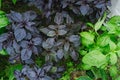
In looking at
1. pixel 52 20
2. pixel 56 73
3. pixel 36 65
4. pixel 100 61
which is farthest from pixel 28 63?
pixel 100 61

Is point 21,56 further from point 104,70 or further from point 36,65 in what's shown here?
point 104,70

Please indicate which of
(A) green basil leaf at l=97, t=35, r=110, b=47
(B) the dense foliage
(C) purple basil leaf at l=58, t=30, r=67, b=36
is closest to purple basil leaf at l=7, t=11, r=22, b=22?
(B) the dense foliage

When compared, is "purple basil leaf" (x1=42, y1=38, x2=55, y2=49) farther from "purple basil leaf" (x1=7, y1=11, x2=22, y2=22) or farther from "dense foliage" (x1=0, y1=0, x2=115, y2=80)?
"purple basil leaf" (x1=7, y1=11, x2=22, y2=22)

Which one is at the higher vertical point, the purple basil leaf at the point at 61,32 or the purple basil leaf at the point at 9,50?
the purple basil leaf at the point at 61,32

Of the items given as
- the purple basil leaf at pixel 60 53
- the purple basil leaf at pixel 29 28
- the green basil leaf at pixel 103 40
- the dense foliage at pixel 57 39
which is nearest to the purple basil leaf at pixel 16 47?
the dense foliage at pixel 57 39

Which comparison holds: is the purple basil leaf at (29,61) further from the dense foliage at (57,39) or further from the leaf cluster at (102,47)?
the leaf cluster at (102,47)

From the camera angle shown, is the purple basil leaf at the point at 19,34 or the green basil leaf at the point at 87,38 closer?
the purple basil leaf at the point at 19,34
